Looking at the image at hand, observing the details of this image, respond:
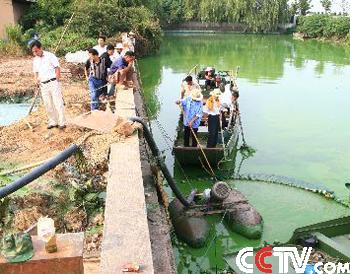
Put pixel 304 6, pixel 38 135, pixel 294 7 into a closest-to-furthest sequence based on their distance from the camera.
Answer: pixel 38 135, pixel 294 7, pixel 304 6

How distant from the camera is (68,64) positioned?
1825 centimetres

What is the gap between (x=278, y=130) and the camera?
14367 mm

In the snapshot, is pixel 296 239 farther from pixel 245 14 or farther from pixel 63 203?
pixel 245 14

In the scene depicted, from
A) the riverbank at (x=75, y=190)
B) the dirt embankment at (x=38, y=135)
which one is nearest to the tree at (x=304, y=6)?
the dirt embankment at (x=38, y=135)

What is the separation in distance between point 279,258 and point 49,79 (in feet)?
15.7

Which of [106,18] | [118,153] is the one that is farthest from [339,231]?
[106,18]

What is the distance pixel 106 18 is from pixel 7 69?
10.7m

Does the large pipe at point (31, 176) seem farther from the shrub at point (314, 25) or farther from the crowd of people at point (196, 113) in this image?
the shrub at point (314, 25)

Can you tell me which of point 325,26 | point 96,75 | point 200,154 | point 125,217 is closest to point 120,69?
point 96,75

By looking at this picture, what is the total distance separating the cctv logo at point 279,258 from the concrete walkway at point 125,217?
2089 millimetres

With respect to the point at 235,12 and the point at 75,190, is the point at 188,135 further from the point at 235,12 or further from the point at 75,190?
the point at 235,12

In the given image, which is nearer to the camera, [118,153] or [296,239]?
[118,153]

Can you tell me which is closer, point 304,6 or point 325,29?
point 325,29

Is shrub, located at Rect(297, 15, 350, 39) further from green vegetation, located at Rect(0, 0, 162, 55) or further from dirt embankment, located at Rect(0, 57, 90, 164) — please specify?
dirt embankment, located at Rect(0, 57, 90, 164)
